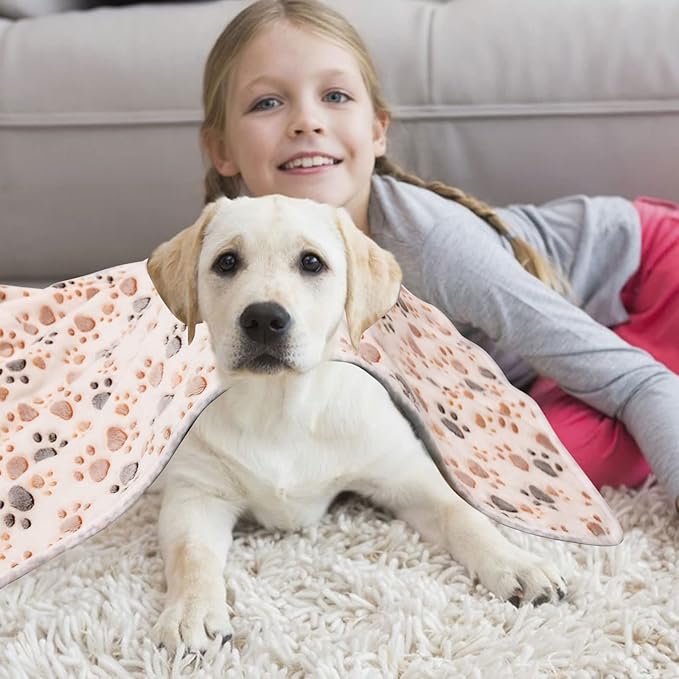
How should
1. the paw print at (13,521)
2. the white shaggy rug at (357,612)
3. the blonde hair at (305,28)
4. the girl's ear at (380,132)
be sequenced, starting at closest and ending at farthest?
the white shaggy rug at (357,612) < the paw print at (13,521) < the blonde hair at (305,28) < the girl's ear at (380,132)

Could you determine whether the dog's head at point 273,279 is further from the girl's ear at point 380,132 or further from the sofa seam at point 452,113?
the sofa seam at point 452,113

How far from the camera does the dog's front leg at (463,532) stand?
3.29 feet

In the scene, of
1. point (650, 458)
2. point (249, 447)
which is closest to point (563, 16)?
point (650, 458)

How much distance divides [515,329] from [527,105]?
1.70ft

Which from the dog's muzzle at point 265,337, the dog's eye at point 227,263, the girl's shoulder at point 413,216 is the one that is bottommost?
the girl's shoulder at point 413,216

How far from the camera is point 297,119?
1125 millimetres

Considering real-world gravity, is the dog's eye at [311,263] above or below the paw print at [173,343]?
above

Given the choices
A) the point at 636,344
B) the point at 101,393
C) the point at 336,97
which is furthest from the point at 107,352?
the point at 636,344

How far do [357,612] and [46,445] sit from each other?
42 centimetres

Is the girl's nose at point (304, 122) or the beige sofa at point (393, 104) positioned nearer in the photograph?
the girl's nose at point (304, 122)

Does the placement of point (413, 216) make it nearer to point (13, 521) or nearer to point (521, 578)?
point (521, 578)

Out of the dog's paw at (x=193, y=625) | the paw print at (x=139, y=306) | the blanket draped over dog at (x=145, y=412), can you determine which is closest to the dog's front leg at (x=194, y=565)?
the dog's paw at (x=193, y=625)

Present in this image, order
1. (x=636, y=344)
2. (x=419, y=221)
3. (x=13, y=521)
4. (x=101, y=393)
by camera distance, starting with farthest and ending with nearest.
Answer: (x=636, y=344) → (x=419, y=221) → (x=101, y=393) → (x=13, y=521)

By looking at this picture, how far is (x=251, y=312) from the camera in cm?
91
